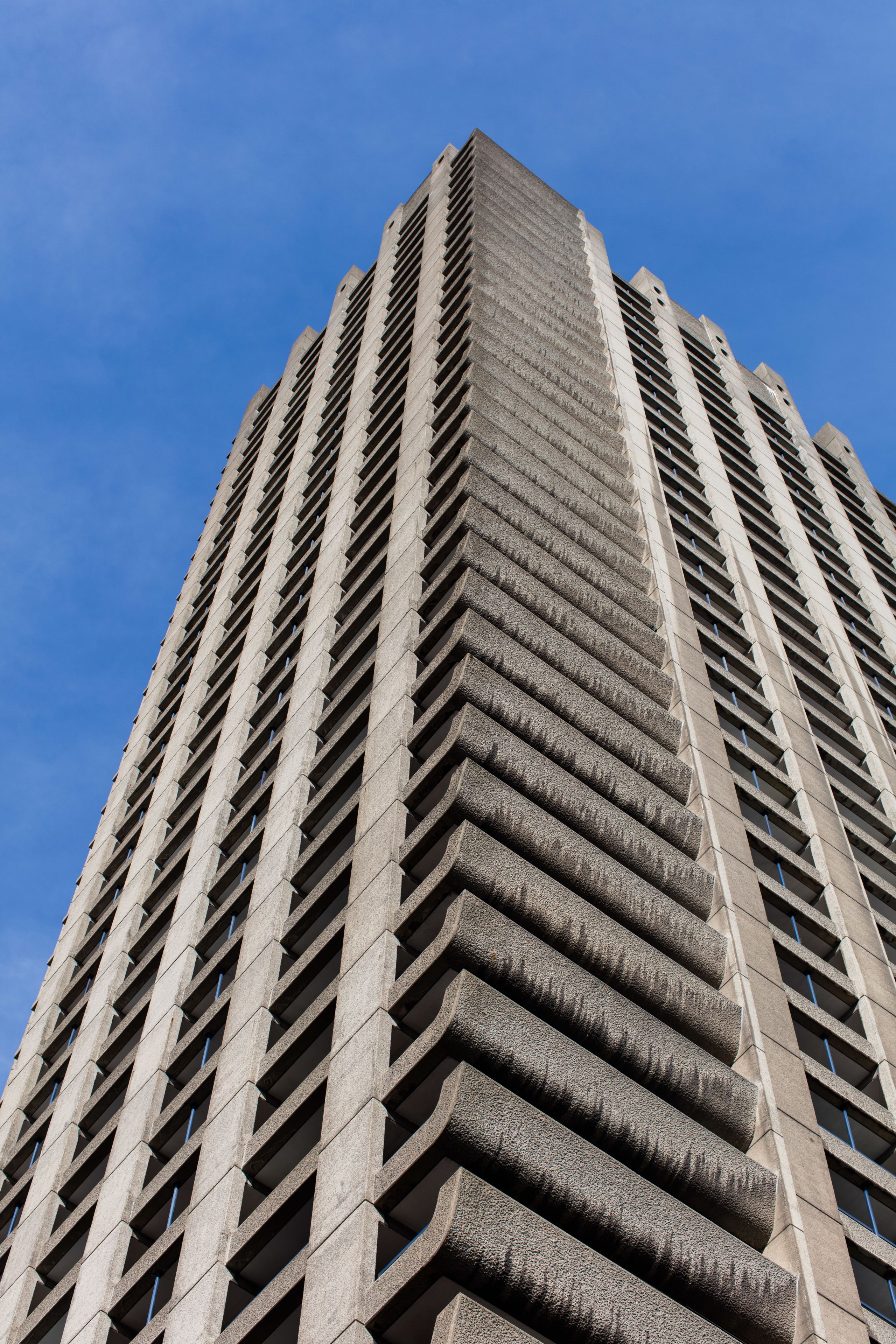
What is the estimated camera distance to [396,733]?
28.2 metres

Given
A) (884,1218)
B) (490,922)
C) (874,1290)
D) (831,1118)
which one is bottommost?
(874,1290)

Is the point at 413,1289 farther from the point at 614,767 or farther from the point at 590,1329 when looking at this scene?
the point at 614,767

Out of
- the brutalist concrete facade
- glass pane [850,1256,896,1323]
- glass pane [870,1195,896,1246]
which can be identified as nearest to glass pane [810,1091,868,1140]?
the brutalist concrete facade

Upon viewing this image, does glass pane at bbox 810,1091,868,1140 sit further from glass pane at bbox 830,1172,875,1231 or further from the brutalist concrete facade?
glass pane at bbox 830,1172,875,1231

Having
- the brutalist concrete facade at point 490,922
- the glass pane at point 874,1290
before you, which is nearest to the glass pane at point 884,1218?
the brutalist concrete facade at point 490,922

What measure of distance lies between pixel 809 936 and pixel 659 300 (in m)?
42.4

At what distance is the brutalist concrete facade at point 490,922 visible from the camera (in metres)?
19.2

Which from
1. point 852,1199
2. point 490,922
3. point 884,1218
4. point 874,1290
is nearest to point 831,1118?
point 852,1199

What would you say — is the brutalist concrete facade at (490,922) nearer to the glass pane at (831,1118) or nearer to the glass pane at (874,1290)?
the glass pane at (874,1290)

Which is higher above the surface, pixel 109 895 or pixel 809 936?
pixel 109 895

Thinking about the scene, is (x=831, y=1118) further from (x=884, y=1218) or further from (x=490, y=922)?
(x=490, y=922)

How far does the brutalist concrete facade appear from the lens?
1923cm

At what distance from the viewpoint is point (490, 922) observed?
21.5 m

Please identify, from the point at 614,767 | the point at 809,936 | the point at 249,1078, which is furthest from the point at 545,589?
the point at 249,1078
